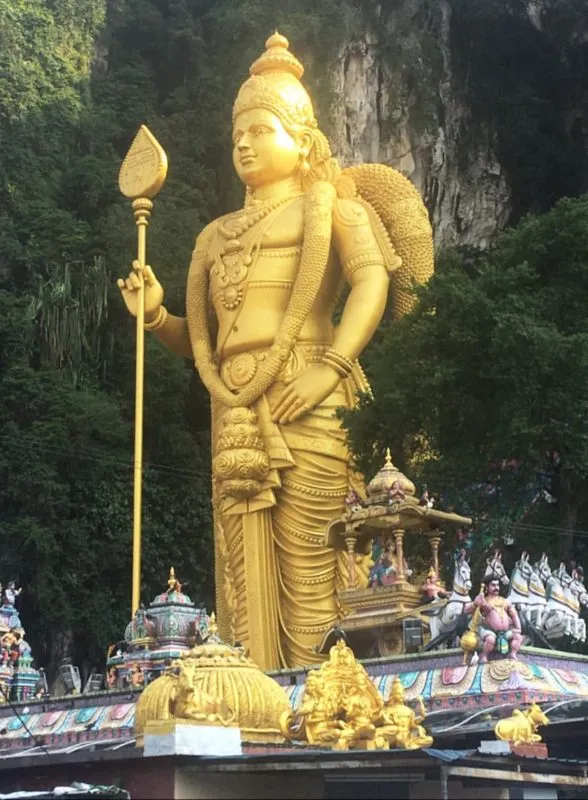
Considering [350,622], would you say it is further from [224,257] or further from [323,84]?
[323,84]

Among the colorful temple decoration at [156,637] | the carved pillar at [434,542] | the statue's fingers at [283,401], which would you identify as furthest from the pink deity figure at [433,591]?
the statue's fingers at [283,401]

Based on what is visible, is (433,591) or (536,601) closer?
(536,601)

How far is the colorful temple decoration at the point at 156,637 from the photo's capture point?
9844mm

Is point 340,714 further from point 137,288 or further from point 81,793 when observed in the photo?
point 137,288

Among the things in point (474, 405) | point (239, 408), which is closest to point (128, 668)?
point (239, 408)

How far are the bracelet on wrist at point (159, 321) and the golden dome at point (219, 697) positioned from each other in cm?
703

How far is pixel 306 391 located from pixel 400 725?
6033 millimetres

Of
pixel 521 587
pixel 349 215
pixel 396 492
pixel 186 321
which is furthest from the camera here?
pixel 186 321

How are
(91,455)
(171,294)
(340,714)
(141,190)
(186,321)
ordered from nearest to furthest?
(340,714), (141,190), (186,321), (91,455), (171,294)

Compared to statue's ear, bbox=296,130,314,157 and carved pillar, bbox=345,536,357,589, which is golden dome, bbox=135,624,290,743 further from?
statue's ear, bbox=296,130,314,157

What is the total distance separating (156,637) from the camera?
33.0ft

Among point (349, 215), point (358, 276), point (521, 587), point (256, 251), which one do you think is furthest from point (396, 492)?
point (256, 251)

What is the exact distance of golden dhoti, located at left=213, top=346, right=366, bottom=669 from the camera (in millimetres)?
10680

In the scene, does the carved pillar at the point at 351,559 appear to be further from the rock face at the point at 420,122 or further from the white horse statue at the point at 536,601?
the rock face at the point at 420,122
